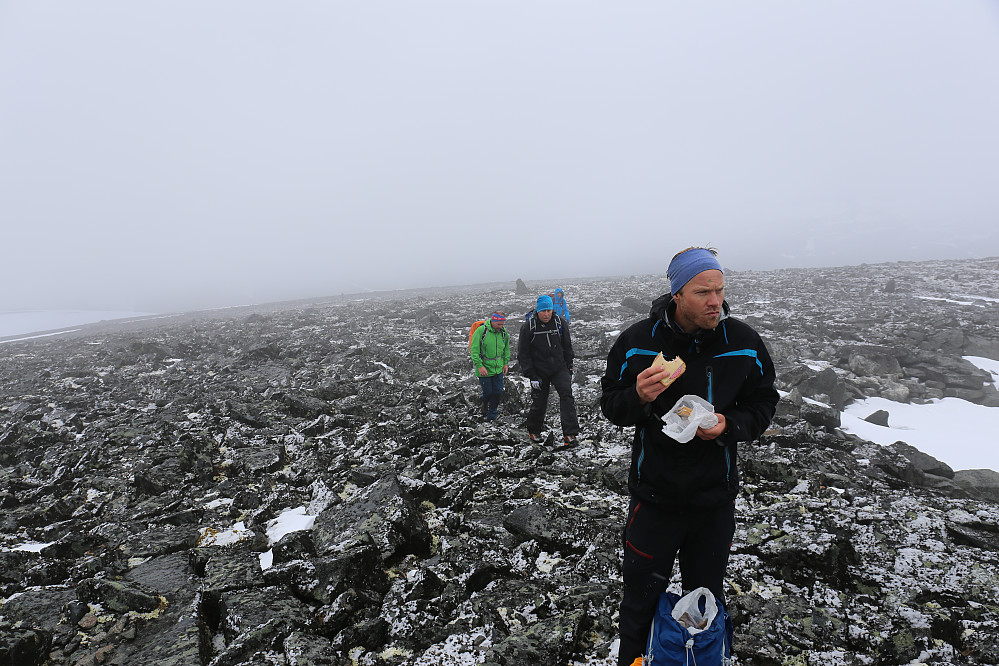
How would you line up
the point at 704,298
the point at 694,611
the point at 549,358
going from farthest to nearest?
the point at 549,358 < the point at 694,611 < the point at 704,298

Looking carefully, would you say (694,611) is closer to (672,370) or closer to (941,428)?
(672,370)

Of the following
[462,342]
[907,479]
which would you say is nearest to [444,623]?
[907,479]

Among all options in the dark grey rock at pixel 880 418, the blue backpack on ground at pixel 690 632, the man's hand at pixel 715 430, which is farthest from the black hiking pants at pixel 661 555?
the dark grey rock at pixel 880 418

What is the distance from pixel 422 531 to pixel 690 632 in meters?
3.52

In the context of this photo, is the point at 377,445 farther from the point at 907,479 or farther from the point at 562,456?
the point at 907,479

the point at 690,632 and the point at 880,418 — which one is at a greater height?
the point at 690,632

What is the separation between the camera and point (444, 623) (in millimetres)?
4094

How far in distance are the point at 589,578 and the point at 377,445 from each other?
5.12m

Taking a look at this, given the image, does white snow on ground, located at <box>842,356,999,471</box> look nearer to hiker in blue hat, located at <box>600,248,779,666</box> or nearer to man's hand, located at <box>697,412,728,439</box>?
hiker in blue hat, located at <box>600,248,779,666</box>

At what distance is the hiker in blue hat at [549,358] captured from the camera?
7.55 meters

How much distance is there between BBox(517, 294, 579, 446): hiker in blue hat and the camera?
755cm

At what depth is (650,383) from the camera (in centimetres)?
242

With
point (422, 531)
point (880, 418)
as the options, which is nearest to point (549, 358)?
point (422, 531)

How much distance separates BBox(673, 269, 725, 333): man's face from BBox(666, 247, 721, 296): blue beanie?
0.12ft
